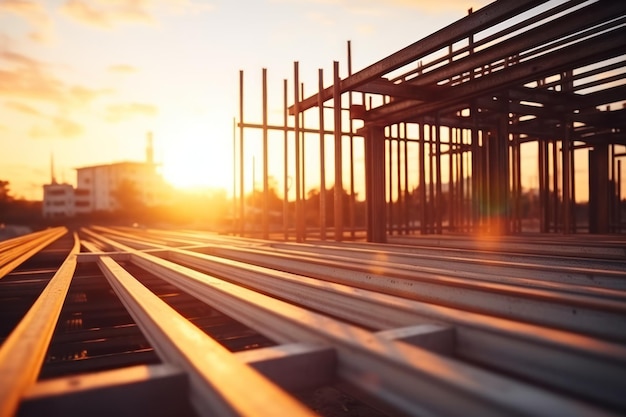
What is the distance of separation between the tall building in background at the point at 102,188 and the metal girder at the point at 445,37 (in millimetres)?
65610

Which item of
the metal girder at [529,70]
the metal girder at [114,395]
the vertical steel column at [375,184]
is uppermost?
the metal girder at [529,70]

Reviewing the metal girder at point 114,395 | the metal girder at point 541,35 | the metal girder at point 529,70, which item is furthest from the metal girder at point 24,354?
the metal girder at point 529,70

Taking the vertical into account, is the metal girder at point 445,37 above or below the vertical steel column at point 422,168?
above

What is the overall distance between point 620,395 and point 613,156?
35.3 feet

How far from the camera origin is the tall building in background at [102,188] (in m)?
66.2

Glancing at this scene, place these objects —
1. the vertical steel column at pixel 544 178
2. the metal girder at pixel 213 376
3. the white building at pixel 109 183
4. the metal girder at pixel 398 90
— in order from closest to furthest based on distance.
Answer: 1. the metal girder at pixel 213 376
2. the metal girder at pixel 398 90
3. the vertical steel column at pixel 544 178
4. the white building at pixel 109 183

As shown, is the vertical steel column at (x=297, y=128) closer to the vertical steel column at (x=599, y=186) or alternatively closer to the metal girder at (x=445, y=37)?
the metal girder at (x=445, y=37)

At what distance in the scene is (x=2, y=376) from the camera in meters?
0.92

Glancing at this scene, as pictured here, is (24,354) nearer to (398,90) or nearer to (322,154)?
(398,90)

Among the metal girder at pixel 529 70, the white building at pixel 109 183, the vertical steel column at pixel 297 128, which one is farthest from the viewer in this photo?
the white building at pixel 109 183

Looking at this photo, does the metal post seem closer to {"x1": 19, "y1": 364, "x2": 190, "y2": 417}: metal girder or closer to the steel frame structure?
the steel frame structure

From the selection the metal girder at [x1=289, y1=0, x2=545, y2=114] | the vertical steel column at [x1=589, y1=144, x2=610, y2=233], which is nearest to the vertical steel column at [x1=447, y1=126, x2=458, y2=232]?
the vertical steel column at [x1=589, y1=144, x2=610, y2=233]

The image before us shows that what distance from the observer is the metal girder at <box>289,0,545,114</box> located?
2.87 metres

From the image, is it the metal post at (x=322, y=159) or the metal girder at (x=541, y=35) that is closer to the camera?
the metal girder at (x=541, y=35)
